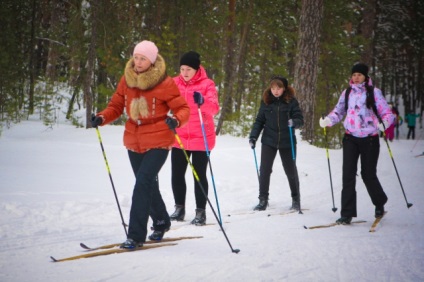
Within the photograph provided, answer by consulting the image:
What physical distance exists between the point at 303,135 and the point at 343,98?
308 inches

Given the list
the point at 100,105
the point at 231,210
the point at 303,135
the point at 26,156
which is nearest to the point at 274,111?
the point at 231,210

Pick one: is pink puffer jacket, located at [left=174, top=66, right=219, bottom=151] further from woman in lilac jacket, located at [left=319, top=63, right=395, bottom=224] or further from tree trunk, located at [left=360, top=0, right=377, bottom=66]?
tree trunk, located at [left=360, top=0, right=377, bottom=66]

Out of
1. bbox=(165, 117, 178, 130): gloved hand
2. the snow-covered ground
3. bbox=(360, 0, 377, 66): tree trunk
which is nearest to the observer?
the snow-covered ground

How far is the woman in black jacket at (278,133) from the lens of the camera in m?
7.26

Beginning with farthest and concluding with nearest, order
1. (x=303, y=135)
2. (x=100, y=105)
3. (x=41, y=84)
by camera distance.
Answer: (x=41, y=84), (x=100, y=105), (x=303, y=135)

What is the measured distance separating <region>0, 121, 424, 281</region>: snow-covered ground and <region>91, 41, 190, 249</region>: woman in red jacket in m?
0.40

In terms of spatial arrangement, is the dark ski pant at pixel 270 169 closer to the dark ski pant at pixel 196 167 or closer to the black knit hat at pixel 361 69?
the dark ski pant at pixel 196 167

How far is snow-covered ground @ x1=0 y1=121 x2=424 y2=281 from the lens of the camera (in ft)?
12.5

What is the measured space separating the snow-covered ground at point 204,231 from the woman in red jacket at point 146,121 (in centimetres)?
40

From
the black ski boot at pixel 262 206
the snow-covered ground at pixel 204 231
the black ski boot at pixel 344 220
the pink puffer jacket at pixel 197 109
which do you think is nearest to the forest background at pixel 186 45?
the snow-covered ground at pixel 204 231

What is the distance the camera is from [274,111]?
7363 millimetres

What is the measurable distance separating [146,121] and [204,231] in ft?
5.72

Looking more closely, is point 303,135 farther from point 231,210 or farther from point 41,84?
point 41,84

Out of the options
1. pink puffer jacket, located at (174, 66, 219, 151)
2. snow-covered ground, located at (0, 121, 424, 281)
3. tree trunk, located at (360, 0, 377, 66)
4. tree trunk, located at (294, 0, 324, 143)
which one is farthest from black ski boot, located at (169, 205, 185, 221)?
tree trunk, located at (360, 0, 377, 66)
